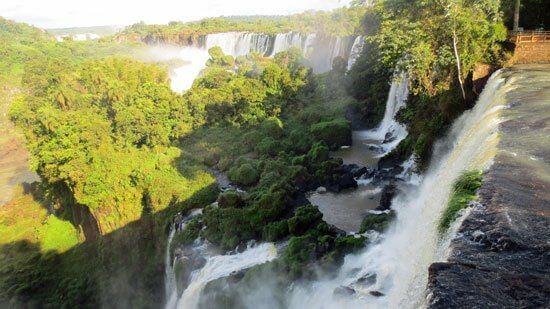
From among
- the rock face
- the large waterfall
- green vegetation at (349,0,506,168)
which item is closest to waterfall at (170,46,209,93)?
the large waterfall

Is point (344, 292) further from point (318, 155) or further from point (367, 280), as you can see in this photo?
point (318, 155)

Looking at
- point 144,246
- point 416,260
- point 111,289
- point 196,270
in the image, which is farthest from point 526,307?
point 111,289

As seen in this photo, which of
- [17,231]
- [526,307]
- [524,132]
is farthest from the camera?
[17,231]

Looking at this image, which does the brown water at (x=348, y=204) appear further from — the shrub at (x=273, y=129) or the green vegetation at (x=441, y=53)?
the shrub at (x=273, y=129)

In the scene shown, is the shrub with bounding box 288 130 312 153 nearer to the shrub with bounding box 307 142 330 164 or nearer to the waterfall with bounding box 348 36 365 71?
the shrub with bounding box 307 142 330 164

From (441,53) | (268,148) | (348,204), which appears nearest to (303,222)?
(348,204)

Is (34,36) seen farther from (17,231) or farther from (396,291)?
(396,291)

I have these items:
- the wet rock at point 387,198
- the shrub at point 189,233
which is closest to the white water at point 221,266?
the shrub at point 189,233

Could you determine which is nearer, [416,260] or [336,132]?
[416,260]

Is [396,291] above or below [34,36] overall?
below
